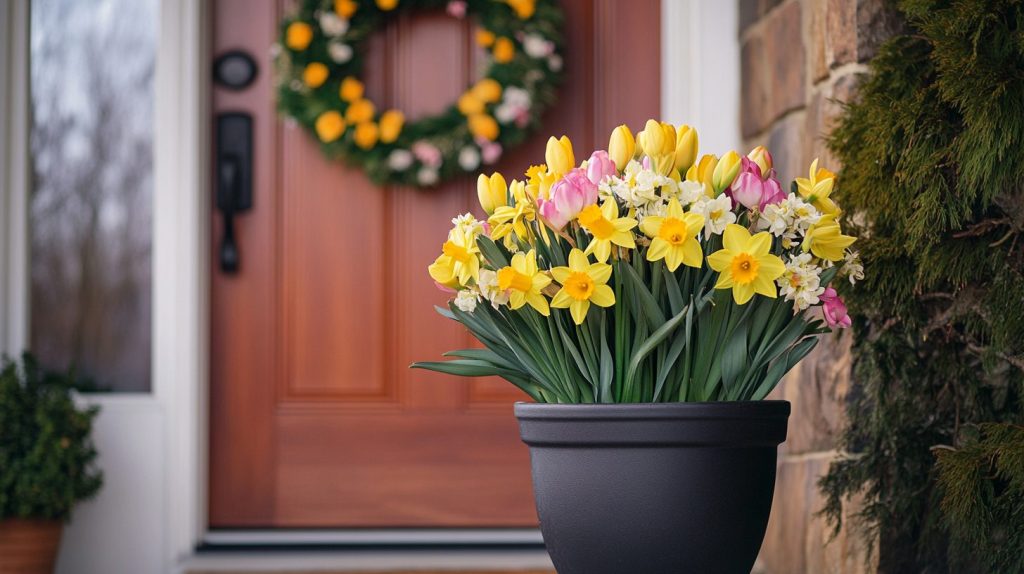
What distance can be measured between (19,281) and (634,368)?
1.81 meters

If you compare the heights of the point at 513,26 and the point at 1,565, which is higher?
the point at 513,26

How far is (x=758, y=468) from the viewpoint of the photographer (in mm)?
1123

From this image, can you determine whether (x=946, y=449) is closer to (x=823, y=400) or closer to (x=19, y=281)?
(x=823, y=400)

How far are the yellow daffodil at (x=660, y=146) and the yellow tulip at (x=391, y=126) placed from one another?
132 cm

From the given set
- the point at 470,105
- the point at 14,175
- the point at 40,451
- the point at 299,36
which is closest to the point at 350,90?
the point at 299,36

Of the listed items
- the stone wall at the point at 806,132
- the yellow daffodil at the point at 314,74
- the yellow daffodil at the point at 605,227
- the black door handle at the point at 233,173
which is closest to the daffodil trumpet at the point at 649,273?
the yellow daffodil at the point at 605,227

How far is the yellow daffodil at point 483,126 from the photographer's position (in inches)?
93.7

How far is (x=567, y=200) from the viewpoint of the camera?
109 cm

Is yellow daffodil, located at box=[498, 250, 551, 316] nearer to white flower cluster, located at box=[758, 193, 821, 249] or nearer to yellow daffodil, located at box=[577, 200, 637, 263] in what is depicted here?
yellow daffodil, located at box=[577, 200, 637, 263]

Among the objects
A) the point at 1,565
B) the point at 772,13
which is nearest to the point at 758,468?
the point at 772,13

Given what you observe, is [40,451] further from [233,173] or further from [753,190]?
[753,190]

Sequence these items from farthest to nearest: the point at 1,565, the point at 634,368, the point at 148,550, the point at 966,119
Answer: the point at 148,550
the point at 1,565
the point at 966,119
the point at 634,368

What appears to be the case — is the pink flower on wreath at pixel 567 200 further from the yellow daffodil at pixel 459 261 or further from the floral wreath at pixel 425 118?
the floral wreath at pixel 425 118

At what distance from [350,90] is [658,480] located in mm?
1557
